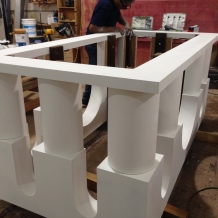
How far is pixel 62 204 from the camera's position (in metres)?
1.04

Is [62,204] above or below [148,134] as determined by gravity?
below

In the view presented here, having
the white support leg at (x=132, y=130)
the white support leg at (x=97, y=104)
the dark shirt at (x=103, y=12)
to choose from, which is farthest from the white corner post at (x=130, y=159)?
the dark shirt at (x=103, y=12)

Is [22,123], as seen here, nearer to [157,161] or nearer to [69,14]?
[157,161]

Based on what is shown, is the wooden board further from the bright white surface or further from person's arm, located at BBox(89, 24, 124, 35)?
the bright white surface

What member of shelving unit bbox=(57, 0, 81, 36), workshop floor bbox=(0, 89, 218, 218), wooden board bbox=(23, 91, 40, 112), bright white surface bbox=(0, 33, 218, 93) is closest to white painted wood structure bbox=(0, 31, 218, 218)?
bright white surface bbox=(0, 33, 218, 93)

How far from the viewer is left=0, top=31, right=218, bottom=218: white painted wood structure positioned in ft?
2.56

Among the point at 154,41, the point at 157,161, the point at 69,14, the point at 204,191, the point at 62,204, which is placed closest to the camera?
the point at 157,161

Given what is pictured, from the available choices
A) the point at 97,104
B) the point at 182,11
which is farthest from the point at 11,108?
the point at 182,11

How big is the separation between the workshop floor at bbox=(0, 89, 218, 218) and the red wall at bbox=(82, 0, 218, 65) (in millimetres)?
1623

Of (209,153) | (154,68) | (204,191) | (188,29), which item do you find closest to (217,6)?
(188,29)

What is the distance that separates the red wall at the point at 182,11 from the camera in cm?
322

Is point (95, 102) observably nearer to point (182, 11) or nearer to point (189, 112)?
point (189, 112)

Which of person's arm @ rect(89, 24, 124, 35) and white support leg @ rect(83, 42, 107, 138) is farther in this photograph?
person's arm @ rect(89, 24, 124, 35)

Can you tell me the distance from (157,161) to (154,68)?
0.33 meters
